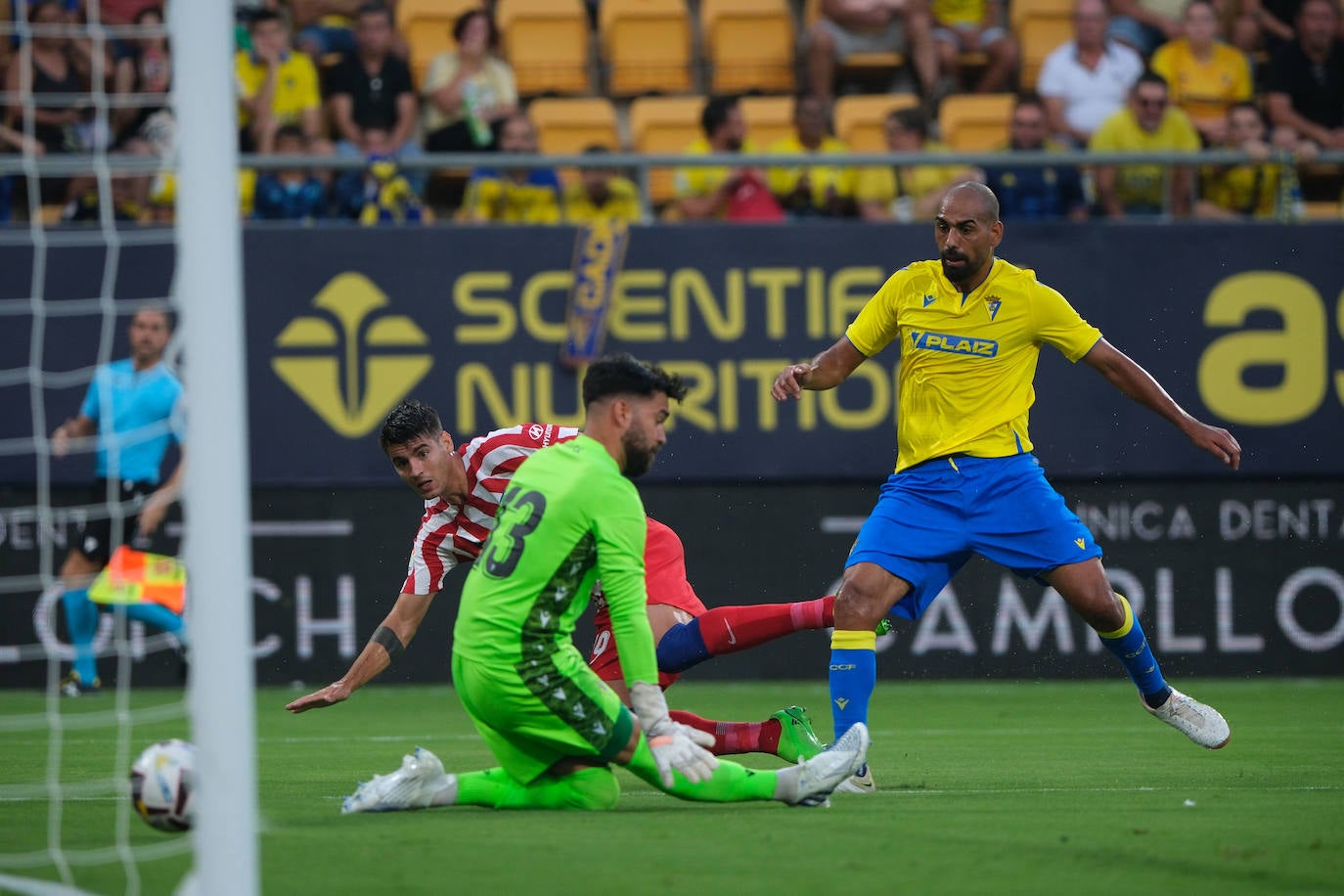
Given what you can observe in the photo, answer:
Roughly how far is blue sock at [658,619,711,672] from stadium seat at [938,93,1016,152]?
7633 millimetres

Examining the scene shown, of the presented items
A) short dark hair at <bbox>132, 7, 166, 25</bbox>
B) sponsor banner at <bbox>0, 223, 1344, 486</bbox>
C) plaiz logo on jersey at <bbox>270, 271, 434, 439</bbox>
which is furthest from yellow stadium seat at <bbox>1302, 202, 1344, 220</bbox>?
short dark hair at <bbox>132, 7, 166, 25</bbox>

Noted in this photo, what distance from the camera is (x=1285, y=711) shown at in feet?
31.8

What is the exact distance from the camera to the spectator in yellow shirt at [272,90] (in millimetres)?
12797

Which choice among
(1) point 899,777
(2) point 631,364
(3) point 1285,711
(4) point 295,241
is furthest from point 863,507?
(2) point 631,364

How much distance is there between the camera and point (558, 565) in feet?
17.7

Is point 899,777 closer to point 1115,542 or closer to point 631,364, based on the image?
point 631,364

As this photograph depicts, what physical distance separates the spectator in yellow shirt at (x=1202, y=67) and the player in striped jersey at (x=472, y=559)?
8.05 metres

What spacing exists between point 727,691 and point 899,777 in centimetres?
452

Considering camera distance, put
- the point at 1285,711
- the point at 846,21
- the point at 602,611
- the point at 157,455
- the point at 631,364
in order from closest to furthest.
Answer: the point at 631,364, the point at 602,611, the point at 1285,711, the point at 157,455, the point at 846,21

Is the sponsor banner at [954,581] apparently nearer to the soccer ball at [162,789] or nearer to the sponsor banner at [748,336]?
the sponsor banner at [748,336]

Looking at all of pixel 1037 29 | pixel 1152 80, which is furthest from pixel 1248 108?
pixel 1037 29

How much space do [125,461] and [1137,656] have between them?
655 cm

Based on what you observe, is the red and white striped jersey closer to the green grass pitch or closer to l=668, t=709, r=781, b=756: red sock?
the green grass pitch

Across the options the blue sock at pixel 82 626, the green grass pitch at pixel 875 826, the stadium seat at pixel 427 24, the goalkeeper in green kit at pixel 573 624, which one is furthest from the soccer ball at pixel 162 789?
the stadium seat at pixel 427 24
